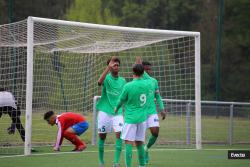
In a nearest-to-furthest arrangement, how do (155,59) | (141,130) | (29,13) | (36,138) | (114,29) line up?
(141,130) → (114,29) → (36,138) → (155,59) → (29,13)

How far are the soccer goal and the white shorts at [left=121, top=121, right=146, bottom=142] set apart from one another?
4.25 meters

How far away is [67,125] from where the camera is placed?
56.8ft

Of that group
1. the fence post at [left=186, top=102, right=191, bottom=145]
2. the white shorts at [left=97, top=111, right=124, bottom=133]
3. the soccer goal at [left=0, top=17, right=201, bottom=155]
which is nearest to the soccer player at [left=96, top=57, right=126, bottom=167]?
the white shorts at [left=97, top=111, right=124, bottom=133]

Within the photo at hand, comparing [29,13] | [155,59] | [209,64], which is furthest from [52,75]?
[29,13]

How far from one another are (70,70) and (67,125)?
4.14 meters

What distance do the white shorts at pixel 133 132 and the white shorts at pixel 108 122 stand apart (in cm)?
133

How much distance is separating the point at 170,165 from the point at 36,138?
766cm

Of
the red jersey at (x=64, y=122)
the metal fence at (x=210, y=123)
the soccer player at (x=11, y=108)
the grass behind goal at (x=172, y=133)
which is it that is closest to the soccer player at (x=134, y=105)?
the red jersey at (x=64, y=122)

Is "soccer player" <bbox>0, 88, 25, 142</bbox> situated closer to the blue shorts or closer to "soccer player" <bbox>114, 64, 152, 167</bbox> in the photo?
the blue shorts

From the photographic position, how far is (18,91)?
66.9ft

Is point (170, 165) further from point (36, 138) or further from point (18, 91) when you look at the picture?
point (36, 138)

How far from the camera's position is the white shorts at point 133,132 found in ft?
45.4

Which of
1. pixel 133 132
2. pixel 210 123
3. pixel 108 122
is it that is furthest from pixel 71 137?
pixel 210 123

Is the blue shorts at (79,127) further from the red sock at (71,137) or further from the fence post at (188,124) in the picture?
the fence post at (188,124)
